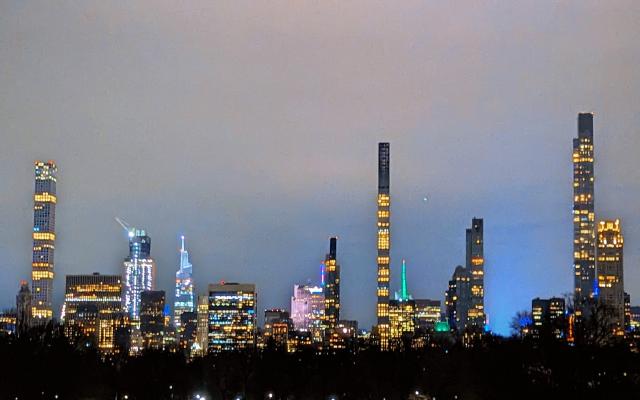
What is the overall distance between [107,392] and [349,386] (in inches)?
1011

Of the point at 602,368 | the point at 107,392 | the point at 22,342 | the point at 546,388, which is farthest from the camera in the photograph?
the point at 107,392

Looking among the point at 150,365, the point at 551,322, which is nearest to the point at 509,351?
the point at 551,322

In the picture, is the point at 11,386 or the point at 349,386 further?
the point at 349,386

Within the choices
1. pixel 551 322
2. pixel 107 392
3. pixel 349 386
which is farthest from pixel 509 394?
pixel 107 392

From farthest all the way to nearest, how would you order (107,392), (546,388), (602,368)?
(107,392) → (602,368) → (546,388)

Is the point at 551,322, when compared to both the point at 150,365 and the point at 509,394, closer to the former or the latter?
the point at 509,394

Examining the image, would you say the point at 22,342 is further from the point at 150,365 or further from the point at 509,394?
the point at 509,394

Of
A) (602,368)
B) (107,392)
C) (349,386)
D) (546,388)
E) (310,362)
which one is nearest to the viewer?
(546,388)

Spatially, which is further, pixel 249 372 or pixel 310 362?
pixel 310 362

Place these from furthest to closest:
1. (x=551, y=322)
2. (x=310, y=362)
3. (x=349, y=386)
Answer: (x=310, y=362) < (x=349, y=386) < (x=551, y=322)

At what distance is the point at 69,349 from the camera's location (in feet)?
400

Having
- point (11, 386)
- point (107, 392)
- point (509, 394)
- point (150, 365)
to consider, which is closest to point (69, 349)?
point (107, 392)

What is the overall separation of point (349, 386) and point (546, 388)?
158 ft

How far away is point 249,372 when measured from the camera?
443ft
